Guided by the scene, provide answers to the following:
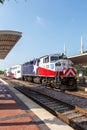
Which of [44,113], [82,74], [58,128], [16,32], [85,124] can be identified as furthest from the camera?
[82,74]

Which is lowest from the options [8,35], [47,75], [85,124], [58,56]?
[85,124]

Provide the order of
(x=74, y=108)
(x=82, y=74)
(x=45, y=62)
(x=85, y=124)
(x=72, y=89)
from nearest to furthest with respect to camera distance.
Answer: (x=85, y=124) < (x=74, y=108) < (x=72, y=89) < (x=45, y=62) < (x=82, y=74)

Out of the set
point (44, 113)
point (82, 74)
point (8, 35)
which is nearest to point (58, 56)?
point (8, 35)

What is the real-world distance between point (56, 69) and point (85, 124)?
15.0 meters

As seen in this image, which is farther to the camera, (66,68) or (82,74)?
(82,74)

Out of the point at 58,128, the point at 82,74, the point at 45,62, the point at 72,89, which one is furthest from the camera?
the point at 82,74

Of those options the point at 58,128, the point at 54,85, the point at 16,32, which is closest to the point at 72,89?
the point at 54,85

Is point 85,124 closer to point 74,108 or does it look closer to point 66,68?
point 74,108

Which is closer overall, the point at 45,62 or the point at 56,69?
the point at 56,69

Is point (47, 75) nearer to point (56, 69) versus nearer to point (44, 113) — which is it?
point (56, 69)

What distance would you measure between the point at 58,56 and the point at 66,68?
71.1 inches

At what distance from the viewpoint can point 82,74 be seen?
35.5 meters

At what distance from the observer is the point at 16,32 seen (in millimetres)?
23328

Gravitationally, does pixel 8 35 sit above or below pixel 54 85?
above
